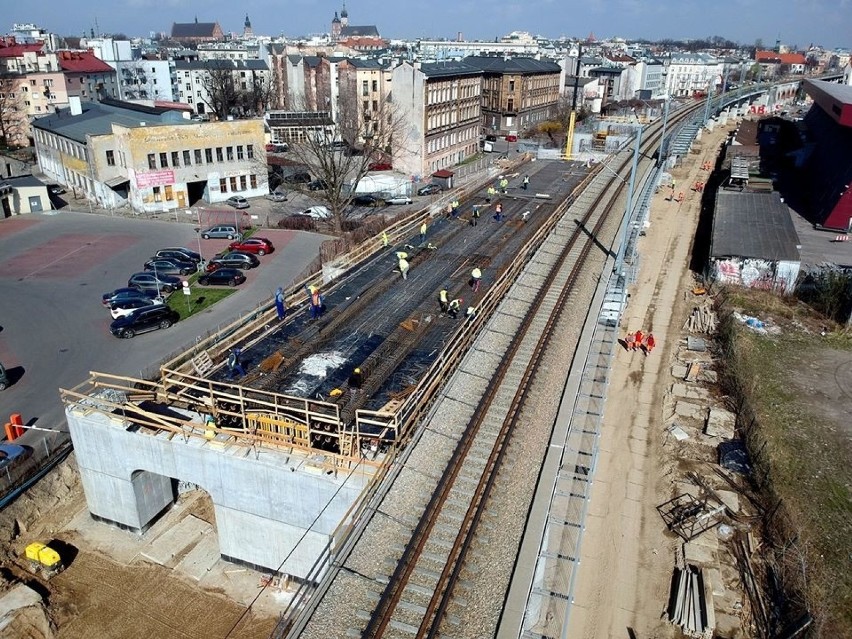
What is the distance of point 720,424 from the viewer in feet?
74.7

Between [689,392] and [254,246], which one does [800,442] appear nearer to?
[689,392]

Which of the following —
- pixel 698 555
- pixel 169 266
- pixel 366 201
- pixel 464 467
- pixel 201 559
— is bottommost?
pixel 201 559

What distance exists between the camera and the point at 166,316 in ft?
94.7

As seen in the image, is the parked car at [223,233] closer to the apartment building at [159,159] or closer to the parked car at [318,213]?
the parked car at [318,213]

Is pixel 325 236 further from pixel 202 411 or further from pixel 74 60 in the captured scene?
pixel 74 60

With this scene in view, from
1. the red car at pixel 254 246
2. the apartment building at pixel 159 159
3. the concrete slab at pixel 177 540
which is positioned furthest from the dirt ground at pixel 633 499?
the apartment building at pixel 159 159

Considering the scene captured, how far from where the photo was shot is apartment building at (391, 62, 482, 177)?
5994 cm

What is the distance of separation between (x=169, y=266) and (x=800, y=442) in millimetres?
32462

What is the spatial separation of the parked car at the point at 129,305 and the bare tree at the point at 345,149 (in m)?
16.2

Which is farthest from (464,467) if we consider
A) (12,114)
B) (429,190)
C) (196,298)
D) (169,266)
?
(12,114)

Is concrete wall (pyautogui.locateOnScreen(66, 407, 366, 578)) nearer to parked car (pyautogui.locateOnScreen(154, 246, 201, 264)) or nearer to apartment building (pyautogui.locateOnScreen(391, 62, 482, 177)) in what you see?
parked car (pyautogui.locateOnScreen(154, 246, 201, 264))

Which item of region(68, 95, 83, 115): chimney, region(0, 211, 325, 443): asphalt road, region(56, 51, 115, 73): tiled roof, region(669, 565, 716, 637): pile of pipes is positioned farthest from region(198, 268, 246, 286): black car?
region(56, 51, 115, 73): tiled roof

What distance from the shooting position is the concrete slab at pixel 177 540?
18.9 meters

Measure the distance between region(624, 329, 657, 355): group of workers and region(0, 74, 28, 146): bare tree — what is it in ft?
256
